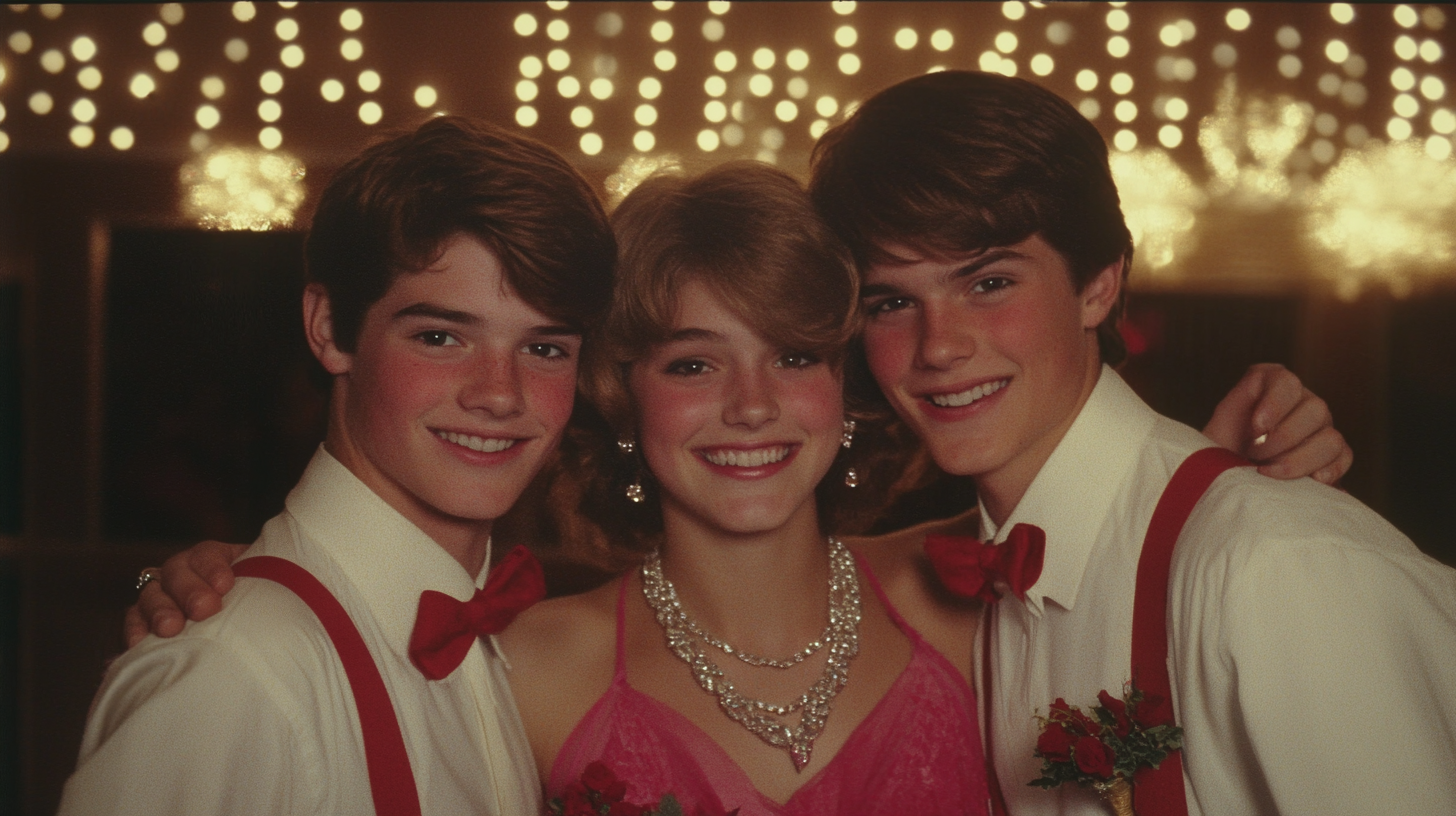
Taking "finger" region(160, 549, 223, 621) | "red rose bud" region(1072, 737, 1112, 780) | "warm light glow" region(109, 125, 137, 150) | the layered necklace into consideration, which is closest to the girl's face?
the layered necklace

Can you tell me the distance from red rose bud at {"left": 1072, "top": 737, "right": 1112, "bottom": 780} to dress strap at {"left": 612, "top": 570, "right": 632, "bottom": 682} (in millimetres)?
898

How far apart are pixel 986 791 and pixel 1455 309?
1.47m

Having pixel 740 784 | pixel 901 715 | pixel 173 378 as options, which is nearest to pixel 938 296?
pixel 901 715

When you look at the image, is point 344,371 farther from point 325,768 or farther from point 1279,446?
point 1279,446

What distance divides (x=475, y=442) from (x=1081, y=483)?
1024 millimetres

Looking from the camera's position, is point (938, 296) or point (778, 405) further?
point (778, 405)

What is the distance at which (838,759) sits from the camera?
2006mm

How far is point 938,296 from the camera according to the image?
186cm

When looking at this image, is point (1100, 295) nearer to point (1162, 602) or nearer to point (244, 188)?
point (1162, 602)

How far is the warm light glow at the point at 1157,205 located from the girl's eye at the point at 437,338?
53.2 inches

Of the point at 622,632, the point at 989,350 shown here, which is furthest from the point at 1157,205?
the point at 622,632

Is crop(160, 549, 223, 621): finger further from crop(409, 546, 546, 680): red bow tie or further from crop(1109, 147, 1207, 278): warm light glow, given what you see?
crop(1109, 147, 1207, 278): warm light glow

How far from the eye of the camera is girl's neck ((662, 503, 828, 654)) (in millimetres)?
A: 2141

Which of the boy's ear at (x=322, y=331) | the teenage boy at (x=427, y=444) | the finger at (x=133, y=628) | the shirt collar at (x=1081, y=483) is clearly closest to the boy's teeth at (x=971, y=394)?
the shirt collar at (x=1081, y=483)
